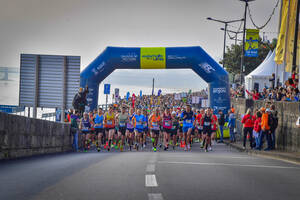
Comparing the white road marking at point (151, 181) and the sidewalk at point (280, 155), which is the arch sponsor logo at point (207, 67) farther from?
the white road marking at point (151, 181)

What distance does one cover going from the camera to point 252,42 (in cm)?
3056

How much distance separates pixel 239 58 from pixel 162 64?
45433mm

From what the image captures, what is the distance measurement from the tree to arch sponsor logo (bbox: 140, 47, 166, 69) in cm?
4275

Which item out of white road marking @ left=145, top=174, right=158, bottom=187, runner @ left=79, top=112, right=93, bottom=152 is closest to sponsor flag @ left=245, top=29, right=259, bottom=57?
runner @ left=79, top=112, right=93, bottom=152

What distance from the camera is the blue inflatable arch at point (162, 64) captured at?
29453 mm

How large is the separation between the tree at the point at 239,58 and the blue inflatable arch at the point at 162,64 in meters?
42.0

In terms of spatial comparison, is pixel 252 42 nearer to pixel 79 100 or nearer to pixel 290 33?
pixel 290 33

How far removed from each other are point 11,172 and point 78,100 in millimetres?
12439

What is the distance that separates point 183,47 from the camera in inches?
1176

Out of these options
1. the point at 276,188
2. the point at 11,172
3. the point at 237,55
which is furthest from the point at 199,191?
the point at 237,55

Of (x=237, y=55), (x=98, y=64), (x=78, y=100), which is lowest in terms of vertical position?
(x=78, y=100)

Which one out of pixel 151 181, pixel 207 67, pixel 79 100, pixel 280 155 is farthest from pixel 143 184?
pixel 207 67

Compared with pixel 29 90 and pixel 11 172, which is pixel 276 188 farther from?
pixel 29 90

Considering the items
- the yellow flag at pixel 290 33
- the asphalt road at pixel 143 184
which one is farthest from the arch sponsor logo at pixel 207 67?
the asphalt road at pixel 143 184
